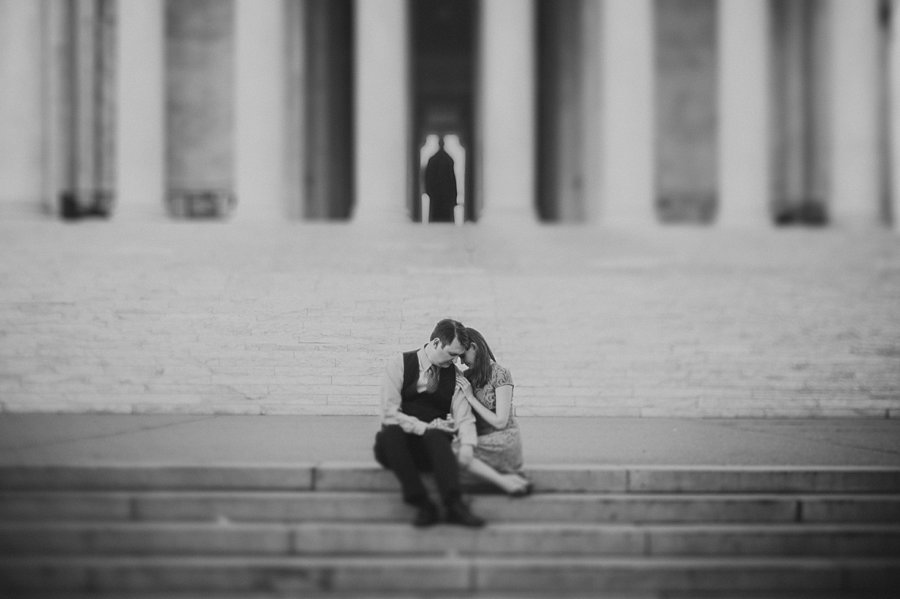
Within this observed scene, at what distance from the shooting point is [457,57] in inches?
2311

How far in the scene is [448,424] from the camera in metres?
10.0

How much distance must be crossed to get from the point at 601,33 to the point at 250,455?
36.0 metres

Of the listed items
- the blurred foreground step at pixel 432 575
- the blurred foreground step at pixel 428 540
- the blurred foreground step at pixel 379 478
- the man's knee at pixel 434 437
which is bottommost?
the blurred foreground step at pixel 432 575

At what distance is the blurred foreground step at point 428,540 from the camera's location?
8.93 metres

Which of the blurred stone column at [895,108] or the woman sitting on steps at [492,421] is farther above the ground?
the blurred stone column at [895,108]

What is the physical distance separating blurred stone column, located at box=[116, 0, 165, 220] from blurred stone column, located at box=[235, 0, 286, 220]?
12.4 feet

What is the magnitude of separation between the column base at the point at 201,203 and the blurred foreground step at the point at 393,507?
3439 centimetres

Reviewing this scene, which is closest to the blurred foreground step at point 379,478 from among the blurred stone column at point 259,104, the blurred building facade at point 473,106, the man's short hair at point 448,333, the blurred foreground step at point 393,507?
the blurred foreground step at point 393,507

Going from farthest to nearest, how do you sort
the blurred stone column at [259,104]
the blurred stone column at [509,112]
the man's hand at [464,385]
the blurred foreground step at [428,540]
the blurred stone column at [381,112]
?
the blurred stone column at [259,104]
the blurred stone column at [509,112]
the blurred stone column at [381,112]
the man's hand at [464,385]
the blurred foreground step at [428,540]

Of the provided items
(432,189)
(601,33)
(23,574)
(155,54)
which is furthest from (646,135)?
(23,574)

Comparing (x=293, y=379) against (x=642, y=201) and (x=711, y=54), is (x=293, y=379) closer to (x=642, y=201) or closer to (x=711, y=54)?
(x=642, y=201)

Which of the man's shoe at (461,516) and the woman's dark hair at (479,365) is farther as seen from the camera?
the woman's dark hair at (479,365)

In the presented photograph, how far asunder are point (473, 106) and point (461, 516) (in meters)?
53.3

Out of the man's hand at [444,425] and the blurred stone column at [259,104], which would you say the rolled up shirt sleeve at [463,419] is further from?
the blurred stone column at [259,104]
